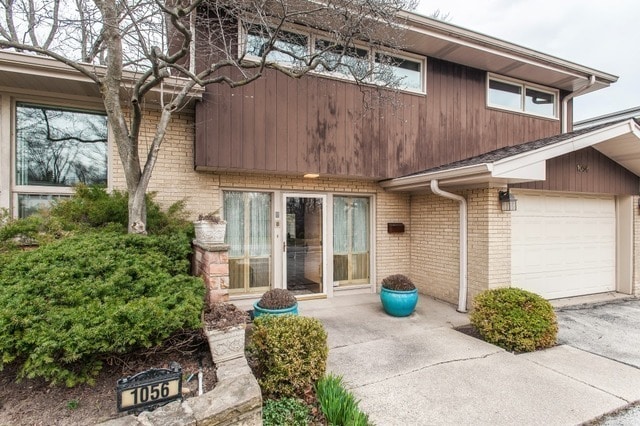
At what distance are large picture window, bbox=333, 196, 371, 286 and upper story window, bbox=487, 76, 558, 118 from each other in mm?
4184

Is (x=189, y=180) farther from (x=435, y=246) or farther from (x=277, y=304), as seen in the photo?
(x=435, y=246)

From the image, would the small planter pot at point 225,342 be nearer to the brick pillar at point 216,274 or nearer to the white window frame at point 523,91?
the brick pillar at point 216,274

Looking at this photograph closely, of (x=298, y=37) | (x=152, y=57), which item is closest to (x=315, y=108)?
(x=298, y=37)

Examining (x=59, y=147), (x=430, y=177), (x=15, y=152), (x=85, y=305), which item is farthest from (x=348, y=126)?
(x=15, y=152)

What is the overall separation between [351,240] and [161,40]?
513cm

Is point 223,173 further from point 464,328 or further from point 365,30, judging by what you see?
point 464,328

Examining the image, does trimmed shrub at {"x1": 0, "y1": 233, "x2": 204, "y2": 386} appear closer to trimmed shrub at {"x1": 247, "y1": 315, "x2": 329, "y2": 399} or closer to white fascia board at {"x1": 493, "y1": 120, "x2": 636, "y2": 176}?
trimmed shrub at {"x1": 247, "y1": 315, "x2": 329, "y2": 399}

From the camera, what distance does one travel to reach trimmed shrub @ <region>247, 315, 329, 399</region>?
297cm

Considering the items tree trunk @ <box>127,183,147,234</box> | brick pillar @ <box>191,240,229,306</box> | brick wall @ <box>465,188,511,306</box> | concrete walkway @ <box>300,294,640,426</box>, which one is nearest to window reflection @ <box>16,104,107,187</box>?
tree trunk @ <box>127,183,147,234</box>

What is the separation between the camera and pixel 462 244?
20.0 feet

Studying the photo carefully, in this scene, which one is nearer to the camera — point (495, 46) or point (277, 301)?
point (277, 301)

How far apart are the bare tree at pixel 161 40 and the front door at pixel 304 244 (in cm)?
262

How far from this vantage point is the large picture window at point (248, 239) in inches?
248

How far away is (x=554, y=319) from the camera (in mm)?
4488
